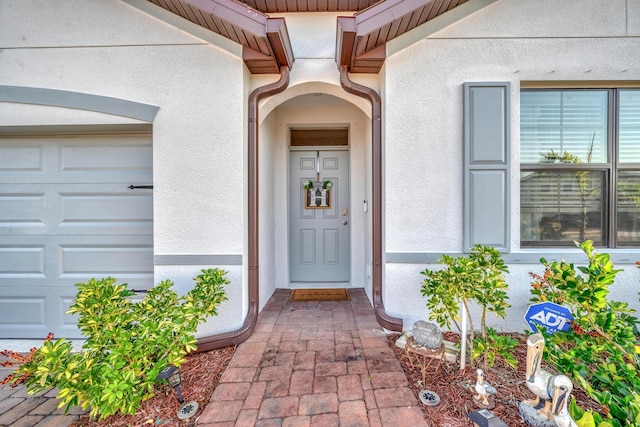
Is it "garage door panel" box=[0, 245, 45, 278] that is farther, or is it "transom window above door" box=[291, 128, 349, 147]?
"transom window above door" box=[291, 128, 349, 147]

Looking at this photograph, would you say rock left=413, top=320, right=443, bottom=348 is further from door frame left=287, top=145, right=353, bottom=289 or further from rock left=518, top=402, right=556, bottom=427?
door frame left=287, top=145, right=353, bottom=289

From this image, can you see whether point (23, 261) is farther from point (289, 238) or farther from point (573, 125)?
point (573, 125)

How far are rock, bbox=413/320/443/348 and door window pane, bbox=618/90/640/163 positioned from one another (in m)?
2.53

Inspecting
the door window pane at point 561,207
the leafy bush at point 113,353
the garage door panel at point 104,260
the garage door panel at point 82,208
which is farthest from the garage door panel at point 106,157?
the door window pane at point 561,207

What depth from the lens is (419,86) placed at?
2.71 metres

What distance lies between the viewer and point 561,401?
1378 millimetres


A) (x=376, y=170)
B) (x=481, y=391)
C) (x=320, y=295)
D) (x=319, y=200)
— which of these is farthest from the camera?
(x=319, y=200)

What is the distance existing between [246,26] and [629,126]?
3.60 meters

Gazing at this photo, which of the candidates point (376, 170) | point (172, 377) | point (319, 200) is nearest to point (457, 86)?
point (376, 170)

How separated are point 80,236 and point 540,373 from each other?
382 centimetres

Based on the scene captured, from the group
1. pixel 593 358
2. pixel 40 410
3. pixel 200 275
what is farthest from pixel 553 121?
pixel 40 410

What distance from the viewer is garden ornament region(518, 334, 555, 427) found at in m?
1.46

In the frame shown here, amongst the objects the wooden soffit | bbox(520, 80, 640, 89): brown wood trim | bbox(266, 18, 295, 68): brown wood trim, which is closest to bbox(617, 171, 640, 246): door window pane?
bbox(520, 80, 640, 89): brown wood trim

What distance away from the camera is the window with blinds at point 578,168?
8.95 ft
